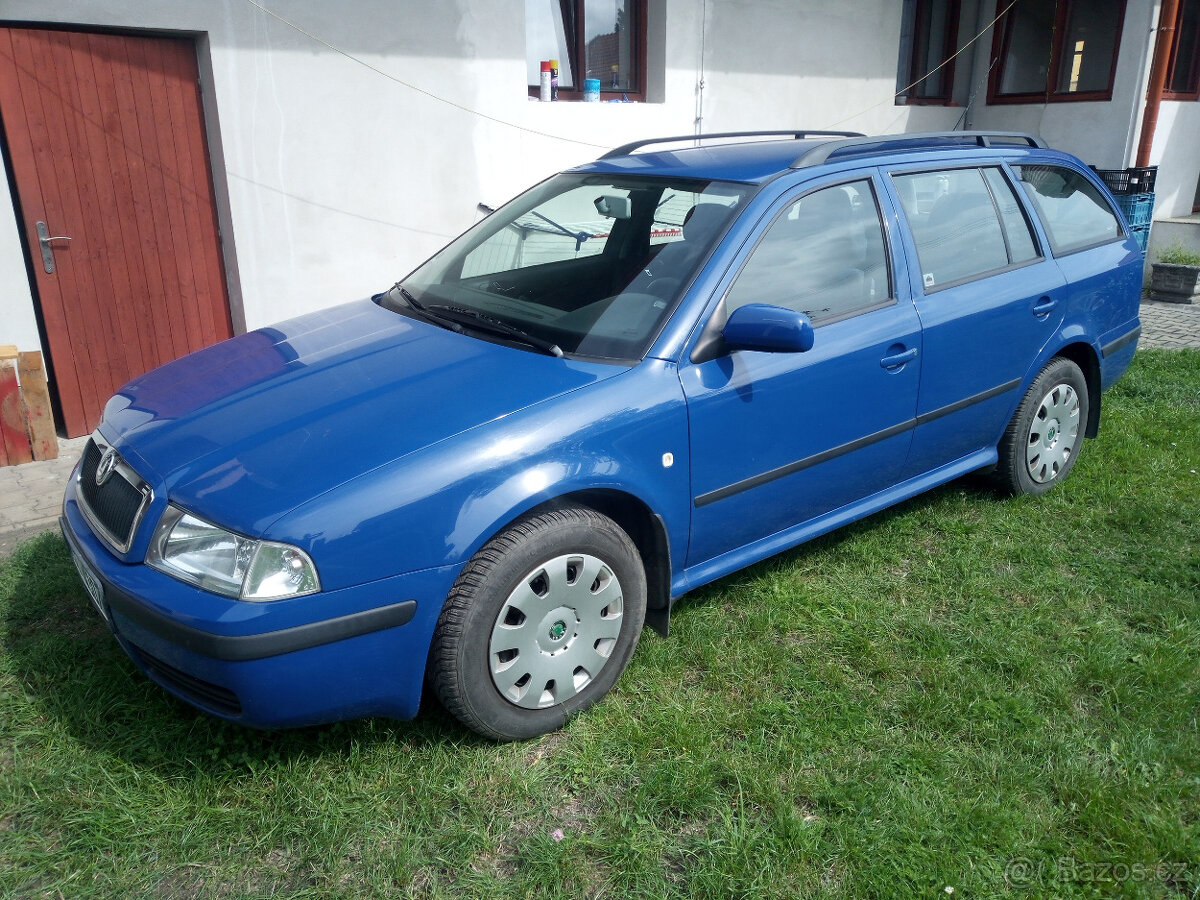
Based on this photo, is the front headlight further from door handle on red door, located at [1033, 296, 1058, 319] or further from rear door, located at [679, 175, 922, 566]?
door handle on red door, located at [1033, 296, 1058, 319]

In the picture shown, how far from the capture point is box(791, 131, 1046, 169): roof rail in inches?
143

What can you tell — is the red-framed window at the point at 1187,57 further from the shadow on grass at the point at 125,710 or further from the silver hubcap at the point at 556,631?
the silver hubcap at the point at 556,631

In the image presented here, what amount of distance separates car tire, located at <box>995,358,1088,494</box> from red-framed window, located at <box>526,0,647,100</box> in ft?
→ 15.8

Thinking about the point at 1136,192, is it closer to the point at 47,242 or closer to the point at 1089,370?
the point at 1089,370

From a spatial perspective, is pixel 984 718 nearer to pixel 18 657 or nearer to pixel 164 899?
pixel 164 899

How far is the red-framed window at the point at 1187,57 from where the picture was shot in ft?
36.8

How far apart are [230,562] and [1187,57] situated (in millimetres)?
12943

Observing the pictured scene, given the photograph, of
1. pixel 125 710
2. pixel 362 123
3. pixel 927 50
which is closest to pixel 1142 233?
pixel 927 50

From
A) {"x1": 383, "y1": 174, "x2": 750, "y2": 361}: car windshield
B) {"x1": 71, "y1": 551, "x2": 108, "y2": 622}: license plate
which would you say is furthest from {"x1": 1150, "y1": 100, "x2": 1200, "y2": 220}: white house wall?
{"x1": 71, "y1": 551, "x2": 108, "y2": 622}: license plate

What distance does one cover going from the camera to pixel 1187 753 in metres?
Answer: 2.90

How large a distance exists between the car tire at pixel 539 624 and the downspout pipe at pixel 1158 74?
9870 mm

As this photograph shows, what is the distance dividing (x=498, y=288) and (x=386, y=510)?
54.7 inches

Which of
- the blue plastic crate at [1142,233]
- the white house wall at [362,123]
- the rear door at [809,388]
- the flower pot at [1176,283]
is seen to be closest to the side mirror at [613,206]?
the rear door at [809,388]

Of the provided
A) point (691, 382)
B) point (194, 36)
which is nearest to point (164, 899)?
point (691, 382)
